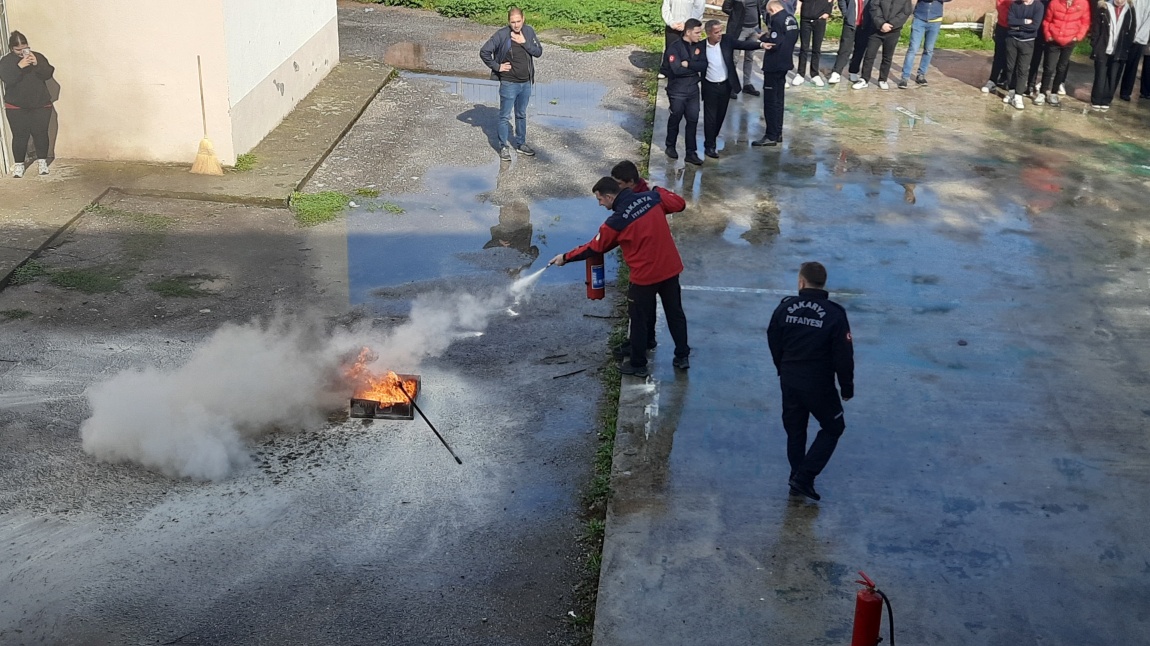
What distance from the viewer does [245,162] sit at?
13.3m

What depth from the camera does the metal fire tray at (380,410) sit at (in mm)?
→ 8141

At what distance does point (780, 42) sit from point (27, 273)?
9311 millimetres

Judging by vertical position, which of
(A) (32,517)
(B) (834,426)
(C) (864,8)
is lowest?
(A) (32,517)

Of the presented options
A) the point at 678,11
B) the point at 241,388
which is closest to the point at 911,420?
the point at 241,388

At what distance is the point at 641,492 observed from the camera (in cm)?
733

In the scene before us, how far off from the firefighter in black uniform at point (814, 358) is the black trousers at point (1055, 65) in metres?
12.0

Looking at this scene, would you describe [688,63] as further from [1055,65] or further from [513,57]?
[1055,65]

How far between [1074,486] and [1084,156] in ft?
28.4

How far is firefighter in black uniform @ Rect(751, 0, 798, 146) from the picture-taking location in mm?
14109

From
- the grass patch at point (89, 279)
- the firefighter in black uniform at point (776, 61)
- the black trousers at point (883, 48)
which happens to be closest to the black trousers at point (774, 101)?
the firefighter in black uniform at point (776, 61)

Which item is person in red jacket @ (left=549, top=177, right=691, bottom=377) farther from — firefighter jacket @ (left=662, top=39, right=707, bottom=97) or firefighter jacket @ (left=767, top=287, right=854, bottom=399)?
firefighter jacket @ (left=662, top=39, right=707, bottom=97)

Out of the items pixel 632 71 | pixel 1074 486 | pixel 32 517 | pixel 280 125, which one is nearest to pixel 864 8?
Answer: pixel 632 71

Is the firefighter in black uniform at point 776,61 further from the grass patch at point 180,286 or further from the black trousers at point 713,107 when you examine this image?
the grass patch at point 180,286

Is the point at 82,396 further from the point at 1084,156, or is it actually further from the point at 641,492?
the point at 1084,156
